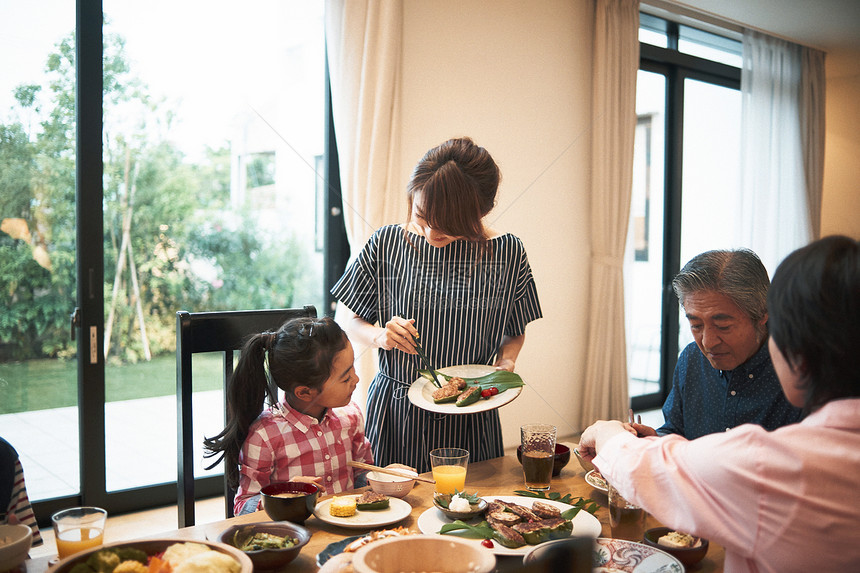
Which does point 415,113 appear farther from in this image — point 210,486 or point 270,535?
point 270,535

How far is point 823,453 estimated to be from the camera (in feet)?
2.73

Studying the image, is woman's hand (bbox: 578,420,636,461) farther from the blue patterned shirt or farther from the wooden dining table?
the blue patterned shirt

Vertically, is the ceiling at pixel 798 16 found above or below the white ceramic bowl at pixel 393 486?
above

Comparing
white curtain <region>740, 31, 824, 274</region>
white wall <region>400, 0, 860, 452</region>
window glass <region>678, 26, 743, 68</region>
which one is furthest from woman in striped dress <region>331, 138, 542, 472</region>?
white curtain <region>740, 31, 824, 274</region>

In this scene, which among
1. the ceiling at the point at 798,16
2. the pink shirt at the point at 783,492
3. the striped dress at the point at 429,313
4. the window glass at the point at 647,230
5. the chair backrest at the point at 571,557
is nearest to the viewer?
the chair backrest at the point at 571,557

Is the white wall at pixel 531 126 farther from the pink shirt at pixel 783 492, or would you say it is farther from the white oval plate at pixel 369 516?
the pink shirt at pixel 783 492

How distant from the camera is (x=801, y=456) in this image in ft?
2.72

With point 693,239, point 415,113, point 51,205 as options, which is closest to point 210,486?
point 51,205

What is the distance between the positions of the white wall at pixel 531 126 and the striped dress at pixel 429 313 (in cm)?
164

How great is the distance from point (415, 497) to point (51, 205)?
2261mm

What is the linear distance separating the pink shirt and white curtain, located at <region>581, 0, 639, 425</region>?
3560mm

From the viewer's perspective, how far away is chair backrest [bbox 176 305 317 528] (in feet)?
5.10

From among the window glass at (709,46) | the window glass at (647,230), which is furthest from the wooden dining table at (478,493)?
the window glass at (709,46)

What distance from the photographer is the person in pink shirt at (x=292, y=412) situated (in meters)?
1.58
